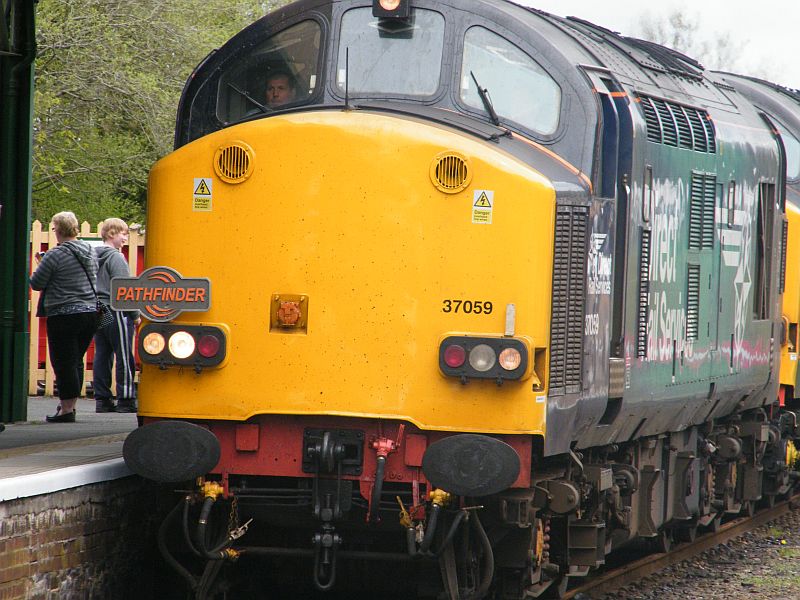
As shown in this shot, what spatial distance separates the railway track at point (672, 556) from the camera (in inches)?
379

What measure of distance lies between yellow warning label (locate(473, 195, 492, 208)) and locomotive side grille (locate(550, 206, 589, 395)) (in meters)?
0.39

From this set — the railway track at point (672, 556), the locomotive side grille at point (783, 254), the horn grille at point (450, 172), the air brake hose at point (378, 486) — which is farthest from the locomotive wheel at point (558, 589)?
the locomotive side grille at point (783, 254)

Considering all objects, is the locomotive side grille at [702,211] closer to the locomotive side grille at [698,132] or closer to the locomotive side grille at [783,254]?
the locomotive side grille at [698,132]

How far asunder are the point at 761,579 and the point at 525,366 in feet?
14.0

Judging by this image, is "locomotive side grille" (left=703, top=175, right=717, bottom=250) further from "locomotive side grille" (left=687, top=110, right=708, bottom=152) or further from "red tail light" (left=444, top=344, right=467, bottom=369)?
"red tail light" (left=444, top=344, right=467, bottom=369)

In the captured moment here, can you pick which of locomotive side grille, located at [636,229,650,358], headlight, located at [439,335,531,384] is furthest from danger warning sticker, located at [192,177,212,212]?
locomotive side grille, located at [636,229,650,358]

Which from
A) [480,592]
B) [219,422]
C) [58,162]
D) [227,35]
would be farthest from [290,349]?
[227,35]

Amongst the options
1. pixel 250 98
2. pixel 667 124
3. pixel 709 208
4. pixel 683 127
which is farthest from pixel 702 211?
pixel 250 98

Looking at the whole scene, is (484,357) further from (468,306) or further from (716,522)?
(716,522)

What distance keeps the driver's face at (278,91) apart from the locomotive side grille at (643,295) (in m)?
2.18

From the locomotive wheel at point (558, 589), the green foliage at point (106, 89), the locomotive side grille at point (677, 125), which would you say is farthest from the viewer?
the green foliage at point (106, 89)

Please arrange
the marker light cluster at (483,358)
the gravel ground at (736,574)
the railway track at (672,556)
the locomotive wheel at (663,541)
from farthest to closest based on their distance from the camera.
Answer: the locomotive wheel at (663,541)
the gravel ground at (736,574)
the railway track at (672,556)
the marker light cluster at (483,358)

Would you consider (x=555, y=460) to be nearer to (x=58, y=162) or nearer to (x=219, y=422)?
(x=219, y=422)

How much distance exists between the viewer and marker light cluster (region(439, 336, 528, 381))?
7020 mm
